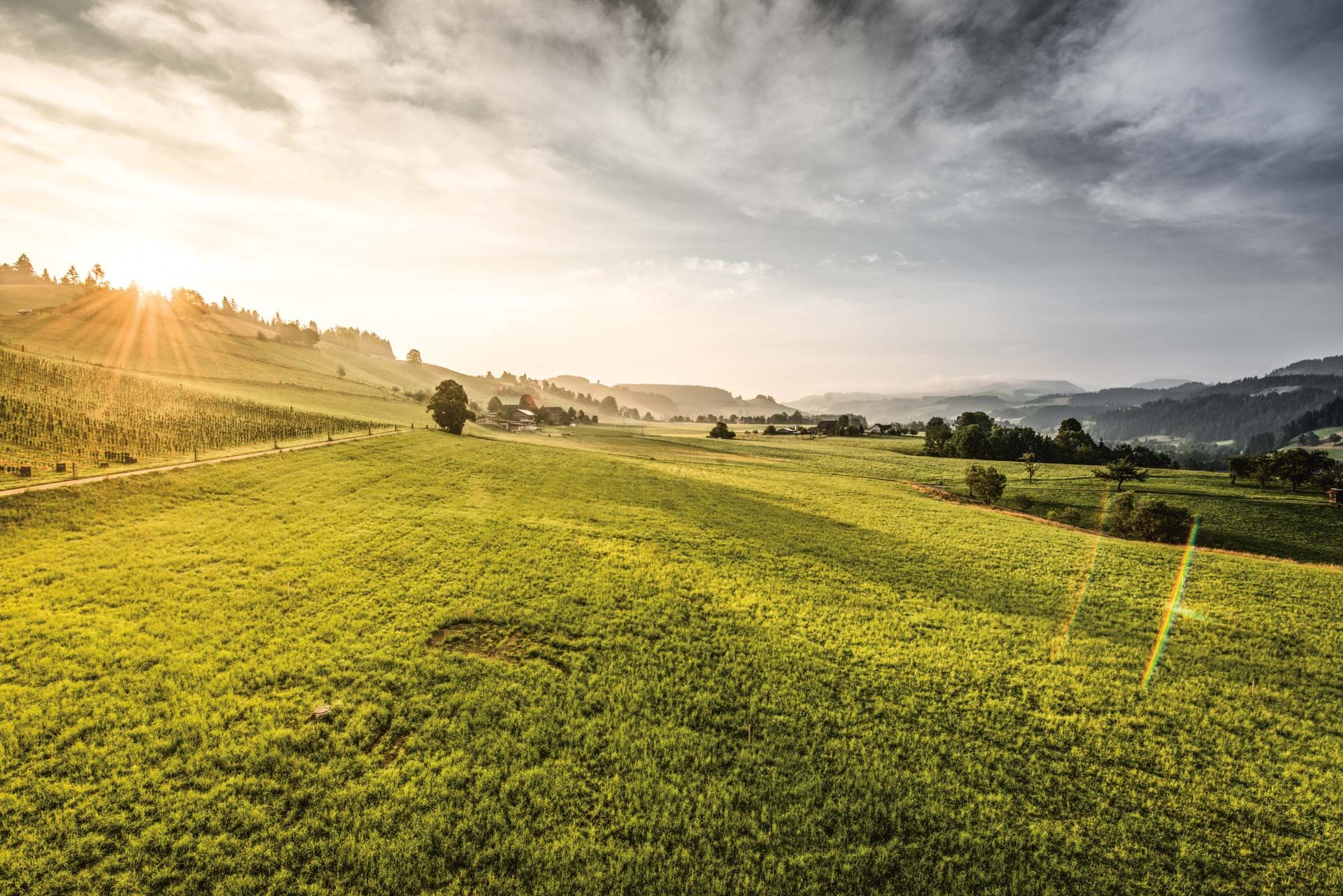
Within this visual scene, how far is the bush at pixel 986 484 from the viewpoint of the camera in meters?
51.1

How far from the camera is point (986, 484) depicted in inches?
2024

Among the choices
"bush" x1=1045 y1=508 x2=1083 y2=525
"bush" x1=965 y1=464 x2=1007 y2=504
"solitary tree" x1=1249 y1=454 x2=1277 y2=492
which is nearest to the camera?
"bush" x1=1045 y1=508 x2=1083 y2=525

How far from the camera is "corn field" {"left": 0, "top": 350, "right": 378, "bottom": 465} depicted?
3244 centimetres

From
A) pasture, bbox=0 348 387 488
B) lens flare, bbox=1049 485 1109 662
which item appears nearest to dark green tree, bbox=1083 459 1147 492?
lens flare, bbox=1049 485 1109 662

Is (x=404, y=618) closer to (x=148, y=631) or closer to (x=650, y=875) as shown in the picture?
(x=148, y=631)

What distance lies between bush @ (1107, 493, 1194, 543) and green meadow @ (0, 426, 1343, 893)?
475 inches

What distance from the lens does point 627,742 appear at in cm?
1175

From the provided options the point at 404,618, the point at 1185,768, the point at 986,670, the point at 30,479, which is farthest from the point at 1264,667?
the point at 30,479

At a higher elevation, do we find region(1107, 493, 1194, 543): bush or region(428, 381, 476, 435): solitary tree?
region(428, 381, 476, 435): solitary tree

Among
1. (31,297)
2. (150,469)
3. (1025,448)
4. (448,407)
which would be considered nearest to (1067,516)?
(1025,448)

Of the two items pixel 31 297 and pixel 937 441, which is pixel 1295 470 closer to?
pixel 937 441

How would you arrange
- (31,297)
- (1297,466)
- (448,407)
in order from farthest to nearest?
(31,297) < (448,407) < (1297,466)

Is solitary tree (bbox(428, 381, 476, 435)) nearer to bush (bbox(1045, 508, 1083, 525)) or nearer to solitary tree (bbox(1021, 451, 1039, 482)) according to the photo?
bush (bbox(1045, 508, 1083, 525))

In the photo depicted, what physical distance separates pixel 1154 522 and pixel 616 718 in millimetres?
48930
